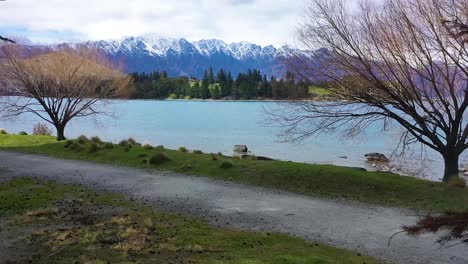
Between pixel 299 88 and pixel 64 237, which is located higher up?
pixel 299 88

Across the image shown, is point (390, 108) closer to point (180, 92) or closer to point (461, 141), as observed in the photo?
point (461, 141)

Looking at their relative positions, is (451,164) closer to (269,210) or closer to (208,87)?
(269,210)

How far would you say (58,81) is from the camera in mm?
28219

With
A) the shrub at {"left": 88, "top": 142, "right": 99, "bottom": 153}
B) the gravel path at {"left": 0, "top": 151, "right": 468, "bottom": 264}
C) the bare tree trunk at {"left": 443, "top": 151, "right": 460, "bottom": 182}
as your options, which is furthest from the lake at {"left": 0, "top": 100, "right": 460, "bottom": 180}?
the gravel path at {"left": 0, "top": 151, "right": 468, "bottom": 264}

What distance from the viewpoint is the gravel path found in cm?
808

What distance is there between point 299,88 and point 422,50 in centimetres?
407

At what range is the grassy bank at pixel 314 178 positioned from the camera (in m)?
12.0

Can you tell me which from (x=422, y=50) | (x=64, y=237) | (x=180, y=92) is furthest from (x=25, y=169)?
(x=180, y=92)

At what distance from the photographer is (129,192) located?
12570 mm

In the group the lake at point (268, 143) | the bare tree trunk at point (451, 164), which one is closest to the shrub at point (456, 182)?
the bare tree trunk at point (451, 164)

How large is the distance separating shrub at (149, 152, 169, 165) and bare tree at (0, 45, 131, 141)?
11.9 m

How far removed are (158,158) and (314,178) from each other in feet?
19.7

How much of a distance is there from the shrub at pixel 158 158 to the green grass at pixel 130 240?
6.11 metres

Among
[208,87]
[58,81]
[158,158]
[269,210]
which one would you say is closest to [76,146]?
[158,158]
